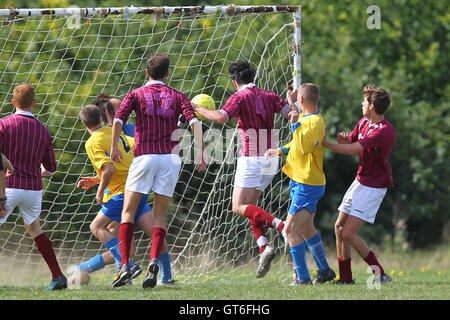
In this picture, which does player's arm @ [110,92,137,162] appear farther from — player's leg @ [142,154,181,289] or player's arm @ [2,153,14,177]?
player's arm @ [2,153,14,177]

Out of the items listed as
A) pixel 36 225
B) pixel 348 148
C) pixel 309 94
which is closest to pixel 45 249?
pixel 36 225

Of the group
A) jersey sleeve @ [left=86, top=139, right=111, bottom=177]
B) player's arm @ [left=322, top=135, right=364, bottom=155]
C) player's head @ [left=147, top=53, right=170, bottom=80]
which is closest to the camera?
player's head @ [left=147, top=53, right=170, bottom=80]

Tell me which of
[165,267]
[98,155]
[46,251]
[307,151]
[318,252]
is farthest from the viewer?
[165,267]

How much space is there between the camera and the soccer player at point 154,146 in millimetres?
6027

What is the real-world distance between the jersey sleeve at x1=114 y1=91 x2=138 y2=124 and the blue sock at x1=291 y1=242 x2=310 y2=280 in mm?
1812

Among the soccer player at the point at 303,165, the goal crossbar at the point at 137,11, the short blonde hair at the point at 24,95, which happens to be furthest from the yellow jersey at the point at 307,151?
the short blonde hair at the point at 24,95

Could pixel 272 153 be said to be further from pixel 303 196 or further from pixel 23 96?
pixel 23 96

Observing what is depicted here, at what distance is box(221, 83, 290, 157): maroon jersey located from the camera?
6551 mm

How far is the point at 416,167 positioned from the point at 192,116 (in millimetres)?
8356

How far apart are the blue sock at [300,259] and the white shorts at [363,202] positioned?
1.82 ft

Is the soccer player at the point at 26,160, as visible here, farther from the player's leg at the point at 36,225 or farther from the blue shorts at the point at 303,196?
the blue shorts at the point at 303,196

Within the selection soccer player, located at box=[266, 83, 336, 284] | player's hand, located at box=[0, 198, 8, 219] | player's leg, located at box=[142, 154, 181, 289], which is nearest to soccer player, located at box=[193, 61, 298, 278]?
soccer player, located at box=[266, 83, 336, 284]

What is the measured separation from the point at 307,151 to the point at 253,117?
603 millimetres

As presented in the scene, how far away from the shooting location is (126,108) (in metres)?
5.99
